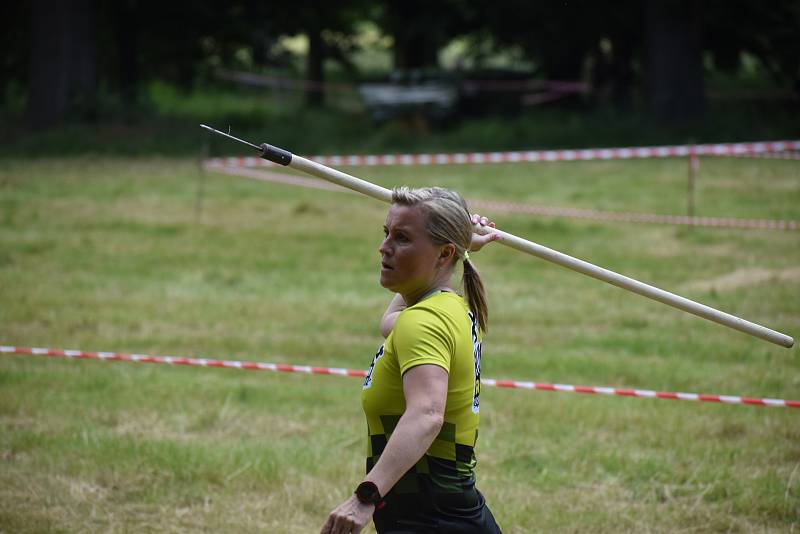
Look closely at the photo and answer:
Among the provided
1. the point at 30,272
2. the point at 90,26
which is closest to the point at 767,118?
the point at 90,26

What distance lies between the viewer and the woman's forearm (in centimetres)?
325

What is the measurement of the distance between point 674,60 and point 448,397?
2400 cm

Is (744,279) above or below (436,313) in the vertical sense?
below

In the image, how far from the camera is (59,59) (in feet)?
85.4

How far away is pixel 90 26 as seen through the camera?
26.6 m

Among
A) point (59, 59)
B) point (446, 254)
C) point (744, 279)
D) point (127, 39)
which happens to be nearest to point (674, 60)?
point (59, 59)

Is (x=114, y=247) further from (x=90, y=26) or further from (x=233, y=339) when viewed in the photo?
(x=90, y=26)

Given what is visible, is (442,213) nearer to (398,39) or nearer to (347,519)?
(347,519)

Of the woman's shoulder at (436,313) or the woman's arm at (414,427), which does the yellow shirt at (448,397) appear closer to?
the woman's shoulder at (436,313)

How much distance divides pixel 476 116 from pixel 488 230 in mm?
26792

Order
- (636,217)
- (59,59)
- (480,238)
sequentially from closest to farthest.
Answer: (480,238)
(636,217)
(59,59)

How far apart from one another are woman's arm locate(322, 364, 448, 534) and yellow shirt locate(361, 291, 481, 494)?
11cm

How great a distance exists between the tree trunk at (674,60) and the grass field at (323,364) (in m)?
9.14

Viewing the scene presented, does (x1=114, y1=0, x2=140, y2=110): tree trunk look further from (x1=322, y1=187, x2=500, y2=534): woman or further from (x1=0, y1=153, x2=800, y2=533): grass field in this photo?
(x1=322, y1=187, x2=500, y2=534): woman
